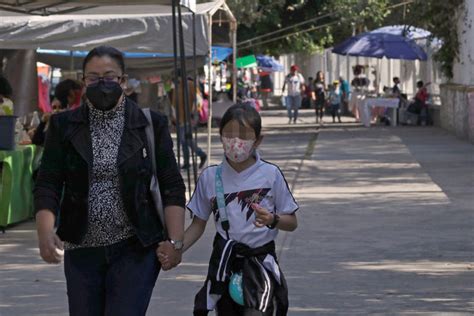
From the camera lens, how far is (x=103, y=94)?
470 cm

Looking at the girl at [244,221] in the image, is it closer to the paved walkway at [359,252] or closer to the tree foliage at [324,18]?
the paved walkway at [359,252]

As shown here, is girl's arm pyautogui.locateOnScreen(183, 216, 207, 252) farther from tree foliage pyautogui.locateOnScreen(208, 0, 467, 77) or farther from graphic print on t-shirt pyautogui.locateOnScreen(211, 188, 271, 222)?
tree foliage pyautogui.locateOnScreen(208, 0, 467, 77)

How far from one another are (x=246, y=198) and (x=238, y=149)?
21 centimetres

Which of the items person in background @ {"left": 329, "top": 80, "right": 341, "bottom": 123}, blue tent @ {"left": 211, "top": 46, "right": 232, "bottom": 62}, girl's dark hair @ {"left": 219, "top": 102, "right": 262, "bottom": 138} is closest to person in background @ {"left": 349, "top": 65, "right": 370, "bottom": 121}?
person in background @ {"left": 329, "top": 80, "right": 341, "bottom": 123}

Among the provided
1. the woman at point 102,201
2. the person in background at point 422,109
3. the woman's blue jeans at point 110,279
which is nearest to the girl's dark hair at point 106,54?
the woman at point 102,201

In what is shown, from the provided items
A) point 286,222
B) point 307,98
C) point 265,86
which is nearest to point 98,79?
point 286,222

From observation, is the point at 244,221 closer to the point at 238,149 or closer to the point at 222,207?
the point at 222,207

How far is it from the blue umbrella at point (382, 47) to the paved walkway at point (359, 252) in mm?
12281

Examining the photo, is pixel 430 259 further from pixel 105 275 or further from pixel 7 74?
pixel 7 74

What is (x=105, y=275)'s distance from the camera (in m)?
4.79

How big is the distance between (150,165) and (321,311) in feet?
11.1

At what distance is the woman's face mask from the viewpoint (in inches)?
185

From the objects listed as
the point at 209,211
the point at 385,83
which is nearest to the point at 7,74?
the point at 209,211

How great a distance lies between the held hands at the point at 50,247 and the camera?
4652mm
